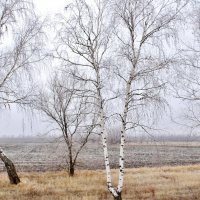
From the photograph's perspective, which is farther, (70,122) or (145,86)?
(70,122)

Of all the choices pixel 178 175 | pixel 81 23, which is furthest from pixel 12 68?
pixel 178 175

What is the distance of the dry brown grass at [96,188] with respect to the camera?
18609 mm

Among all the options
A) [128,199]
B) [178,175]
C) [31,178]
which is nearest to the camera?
[128,199]

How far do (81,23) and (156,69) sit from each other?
3431 millimetres

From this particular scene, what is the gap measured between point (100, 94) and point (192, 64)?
4419 millimetres

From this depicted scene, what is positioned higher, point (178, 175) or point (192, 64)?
point (192, 64)

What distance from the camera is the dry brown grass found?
733 inches

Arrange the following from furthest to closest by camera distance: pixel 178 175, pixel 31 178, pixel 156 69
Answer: pixel 178 175
pixel 31 178
pixel 156 69

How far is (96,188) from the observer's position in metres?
21.1

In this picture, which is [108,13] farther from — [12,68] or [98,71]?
[12,68]

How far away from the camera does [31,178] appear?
25.0 m

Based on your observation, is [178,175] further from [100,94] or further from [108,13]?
[108,13]

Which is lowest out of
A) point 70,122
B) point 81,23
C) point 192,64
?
point 70,122

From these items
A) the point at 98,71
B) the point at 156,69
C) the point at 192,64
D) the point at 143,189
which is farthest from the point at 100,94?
the point at 143,189
